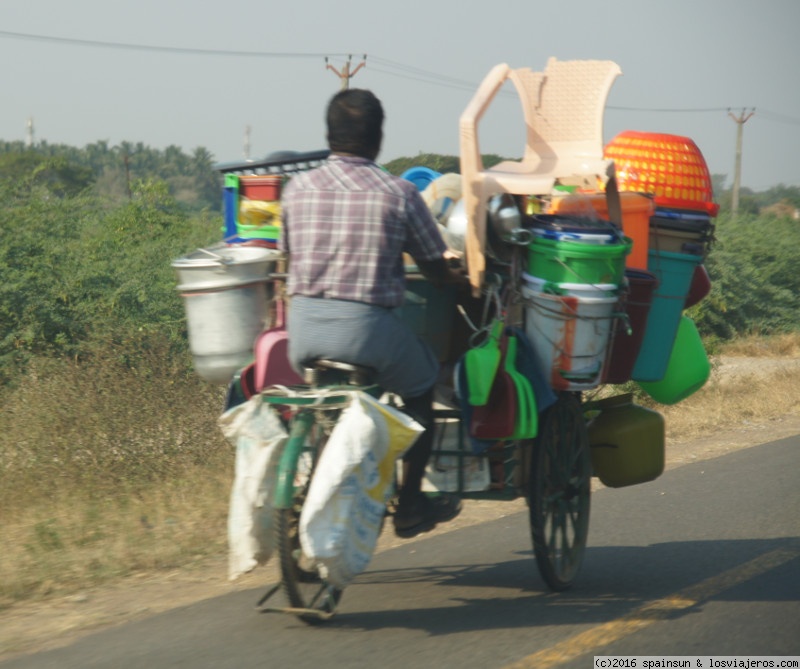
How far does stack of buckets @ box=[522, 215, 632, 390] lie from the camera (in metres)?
4.46

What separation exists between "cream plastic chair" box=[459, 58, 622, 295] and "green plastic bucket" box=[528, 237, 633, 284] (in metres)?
0.23

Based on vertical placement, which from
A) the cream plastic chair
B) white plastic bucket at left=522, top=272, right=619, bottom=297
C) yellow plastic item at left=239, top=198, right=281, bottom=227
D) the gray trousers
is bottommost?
the gray trousers

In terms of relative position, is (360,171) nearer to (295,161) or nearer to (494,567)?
(295,161)

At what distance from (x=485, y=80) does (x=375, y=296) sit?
1.14 metres

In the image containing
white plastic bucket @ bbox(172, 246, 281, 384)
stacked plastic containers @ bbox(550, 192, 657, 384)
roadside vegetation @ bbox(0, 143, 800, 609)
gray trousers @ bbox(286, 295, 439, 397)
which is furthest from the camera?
roadside vegetation @ bbox(0, 143, 800, 609)

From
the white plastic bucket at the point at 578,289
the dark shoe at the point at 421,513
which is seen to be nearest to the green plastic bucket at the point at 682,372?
the white plastic bucket at the point at 578,289

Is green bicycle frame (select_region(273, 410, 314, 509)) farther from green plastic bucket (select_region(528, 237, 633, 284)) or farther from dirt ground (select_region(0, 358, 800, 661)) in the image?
green plastic bucket (select_region(528, 237, 633, 284))

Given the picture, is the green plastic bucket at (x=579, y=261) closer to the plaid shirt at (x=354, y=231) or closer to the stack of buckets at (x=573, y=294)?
the stack of buckets at (x=573, y=294)

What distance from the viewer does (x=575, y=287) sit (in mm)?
4457

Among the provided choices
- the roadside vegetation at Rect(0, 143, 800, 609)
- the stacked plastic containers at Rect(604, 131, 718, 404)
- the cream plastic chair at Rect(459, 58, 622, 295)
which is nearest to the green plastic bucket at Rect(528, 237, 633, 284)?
the cream plastic chair at Rect(459, 58, 622, 295)

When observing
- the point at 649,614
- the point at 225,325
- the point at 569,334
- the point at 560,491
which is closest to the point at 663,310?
the point at 569,334

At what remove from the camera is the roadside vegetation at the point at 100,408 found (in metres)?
5.71

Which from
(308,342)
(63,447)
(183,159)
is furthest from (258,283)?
(183,159)

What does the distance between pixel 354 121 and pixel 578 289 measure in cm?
114
